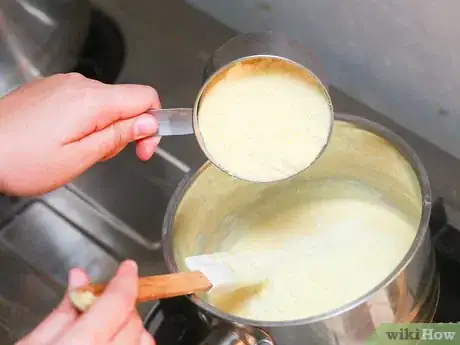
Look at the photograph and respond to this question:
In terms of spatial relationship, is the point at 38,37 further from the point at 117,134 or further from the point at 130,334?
the point at 130,334

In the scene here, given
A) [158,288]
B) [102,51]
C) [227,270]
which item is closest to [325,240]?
[227,270]

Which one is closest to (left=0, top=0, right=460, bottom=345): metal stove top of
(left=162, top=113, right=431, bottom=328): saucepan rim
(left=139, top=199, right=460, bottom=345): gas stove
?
(left=139, top=199, right=460, bottom=345): gas stove

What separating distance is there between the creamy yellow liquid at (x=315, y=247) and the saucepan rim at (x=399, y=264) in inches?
3.2

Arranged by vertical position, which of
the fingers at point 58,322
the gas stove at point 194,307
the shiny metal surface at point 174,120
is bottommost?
the gas stove at point 194,307

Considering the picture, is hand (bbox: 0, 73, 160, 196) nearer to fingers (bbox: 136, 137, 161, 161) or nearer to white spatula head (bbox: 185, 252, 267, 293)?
fingers (bbox: 136, 137, 161, 161)

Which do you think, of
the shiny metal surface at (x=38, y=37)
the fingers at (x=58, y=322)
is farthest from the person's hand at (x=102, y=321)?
the shiny metal surface at (x=38, y=37)

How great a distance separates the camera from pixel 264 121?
0.57 m

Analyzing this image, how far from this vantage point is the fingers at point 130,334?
489 millimetres

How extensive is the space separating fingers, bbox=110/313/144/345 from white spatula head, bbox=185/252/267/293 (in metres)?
0.09

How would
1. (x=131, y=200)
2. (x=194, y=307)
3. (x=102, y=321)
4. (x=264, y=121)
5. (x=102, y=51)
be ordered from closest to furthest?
(x=102, y=321) → (x=264, y=121) → (x=194, y=307) → (x=131, y=200) → (x=102, y=51)

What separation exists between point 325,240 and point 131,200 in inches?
9.1

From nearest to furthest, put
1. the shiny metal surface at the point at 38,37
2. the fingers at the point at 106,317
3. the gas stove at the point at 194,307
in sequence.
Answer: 1. the fingers at the point at 106,317
2. the gas stove at the point at 194,307
3. the shiny metal surface at the point at 38,37

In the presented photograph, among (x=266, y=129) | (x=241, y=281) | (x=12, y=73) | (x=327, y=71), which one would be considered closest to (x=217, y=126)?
(x=266, y=129)

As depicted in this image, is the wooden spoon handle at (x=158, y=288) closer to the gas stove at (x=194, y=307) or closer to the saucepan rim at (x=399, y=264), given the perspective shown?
the saucepan rim at (x=399, y=264)
